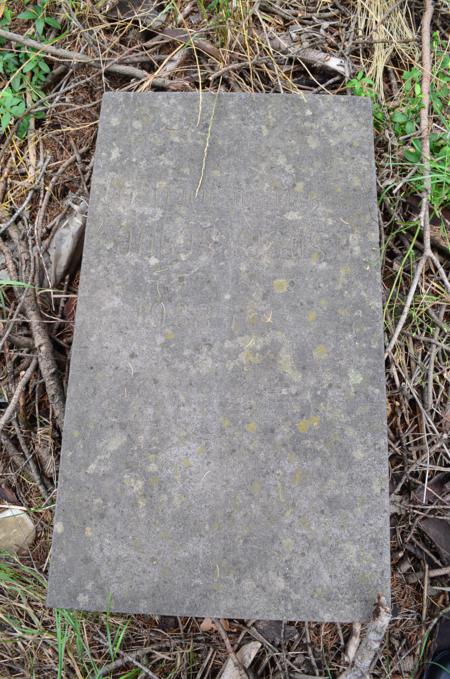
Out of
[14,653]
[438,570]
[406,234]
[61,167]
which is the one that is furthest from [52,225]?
[438,570]

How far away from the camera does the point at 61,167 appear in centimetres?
200

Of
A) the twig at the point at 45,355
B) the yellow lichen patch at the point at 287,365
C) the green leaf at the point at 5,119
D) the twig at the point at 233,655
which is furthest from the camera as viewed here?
the green leaf at the point at 5,119

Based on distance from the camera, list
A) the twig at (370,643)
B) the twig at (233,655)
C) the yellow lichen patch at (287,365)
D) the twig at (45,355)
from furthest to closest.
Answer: the twig at (45,355)
the twig at (233,655)
the yellow lichen patch at (287,365)
the twig at (370,643)

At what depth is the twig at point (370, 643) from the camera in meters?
1.45

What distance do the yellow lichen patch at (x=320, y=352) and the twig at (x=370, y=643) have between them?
26.2 inches

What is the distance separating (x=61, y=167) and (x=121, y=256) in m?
0.61

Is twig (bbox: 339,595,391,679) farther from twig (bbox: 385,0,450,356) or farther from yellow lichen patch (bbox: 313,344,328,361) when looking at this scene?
twig (bbox: 385,0,450,356)

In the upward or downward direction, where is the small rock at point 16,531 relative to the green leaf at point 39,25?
downward

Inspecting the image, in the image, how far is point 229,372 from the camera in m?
1.56

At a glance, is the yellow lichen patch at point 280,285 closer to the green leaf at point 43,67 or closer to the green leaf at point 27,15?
the green leaf at point 43,67

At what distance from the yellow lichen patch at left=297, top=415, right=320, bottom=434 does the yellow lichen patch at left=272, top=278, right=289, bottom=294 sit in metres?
0.38

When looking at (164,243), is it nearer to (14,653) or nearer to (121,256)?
(121,256)

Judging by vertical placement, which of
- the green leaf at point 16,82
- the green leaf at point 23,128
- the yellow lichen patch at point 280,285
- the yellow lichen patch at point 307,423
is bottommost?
the yellow lichen patch at point 307,423

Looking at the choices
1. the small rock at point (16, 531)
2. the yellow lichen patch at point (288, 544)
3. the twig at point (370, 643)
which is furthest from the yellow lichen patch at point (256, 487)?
the small rock at point (16, 531)
